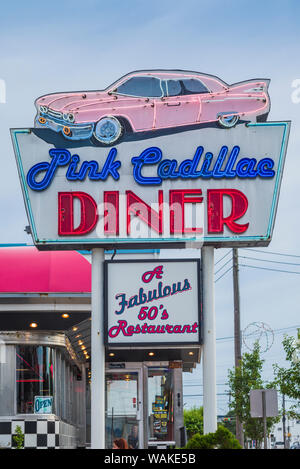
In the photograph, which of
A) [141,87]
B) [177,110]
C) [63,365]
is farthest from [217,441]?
[63,365]

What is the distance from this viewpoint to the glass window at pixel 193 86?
15508mm

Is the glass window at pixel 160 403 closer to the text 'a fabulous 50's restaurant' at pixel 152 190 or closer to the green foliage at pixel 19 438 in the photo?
the green foliage at pixel 19 438

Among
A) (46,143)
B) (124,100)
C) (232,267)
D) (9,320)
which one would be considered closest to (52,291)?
(9,320)

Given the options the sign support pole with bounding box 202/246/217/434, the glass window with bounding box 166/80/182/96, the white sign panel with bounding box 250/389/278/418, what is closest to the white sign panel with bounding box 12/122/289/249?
the sign support pole with bounding box 202/246/217/434

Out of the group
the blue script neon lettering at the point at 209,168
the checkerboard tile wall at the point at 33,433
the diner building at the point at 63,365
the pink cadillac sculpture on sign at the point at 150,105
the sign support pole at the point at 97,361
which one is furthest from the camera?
the checkerboard tile wall at the point at 33,433

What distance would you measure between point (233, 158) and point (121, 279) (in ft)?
10.6

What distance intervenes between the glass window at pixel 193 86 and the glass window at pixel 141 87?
53 centimetres

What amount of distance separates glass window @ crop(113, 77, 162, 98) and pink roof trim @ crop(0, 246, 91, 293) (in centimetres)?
422

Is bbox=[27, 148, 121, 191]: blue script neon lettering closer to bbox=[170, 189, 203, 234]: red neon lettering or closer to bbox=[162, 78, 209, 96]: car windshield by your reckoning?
bbox=[170, 189, 203, 234]: red neon lettering

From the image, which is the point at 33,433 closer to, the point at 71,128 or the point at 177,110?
the point at 71,128

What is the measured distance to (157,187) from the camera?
49.6 feet

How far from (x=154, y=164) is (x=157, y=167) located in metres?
0.08

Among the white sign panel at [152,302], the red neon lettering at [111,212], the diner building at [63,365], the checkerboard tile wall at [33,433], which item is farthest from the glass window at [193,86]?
the checkerboard tile wall at [33,433]

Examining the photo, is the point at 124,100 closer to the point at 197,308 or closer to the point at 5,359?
the point at 197,308
